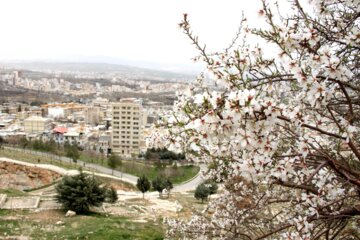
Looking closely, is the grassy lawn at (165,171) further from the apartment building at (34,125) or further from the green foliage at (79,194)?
the apartment building at (34,125)

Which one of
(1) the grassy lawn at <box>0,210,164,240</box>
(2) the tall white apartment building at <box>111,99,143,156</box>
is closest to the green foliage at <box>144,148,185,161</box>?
(2) the tall white apartment building at <box>111,99,143,156</box>

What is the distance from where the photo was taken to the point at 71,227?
12773 millimetres

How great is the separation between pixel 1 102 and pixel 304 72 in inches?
4983

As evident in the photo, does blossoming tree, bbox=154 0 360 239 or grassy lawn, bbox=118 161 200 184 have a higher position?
blossoming tree, bbox=154 0 360 239

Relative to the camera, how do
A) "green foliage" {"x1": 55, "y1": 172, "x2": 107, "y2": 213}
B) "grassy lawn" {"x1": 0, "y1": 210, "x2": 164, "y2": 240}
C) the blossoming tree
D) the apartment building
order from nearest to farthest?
the blossoming tree
"grassy lawn" {"x1": 0, "y1": 210, "x2": 164, "y2": 240}
"green foliage" {"x1": 55, "y1": 172, "x2": 107, "y2": 213}
the apartment building

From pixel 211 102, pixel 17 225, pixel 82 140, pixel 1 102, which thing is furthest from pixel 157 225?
pixel 1 102

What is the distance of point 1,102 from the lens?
117375 millimetres

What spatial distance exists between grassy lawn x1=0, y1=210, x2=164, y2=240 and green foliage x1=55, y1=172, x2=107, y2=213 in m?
0.57

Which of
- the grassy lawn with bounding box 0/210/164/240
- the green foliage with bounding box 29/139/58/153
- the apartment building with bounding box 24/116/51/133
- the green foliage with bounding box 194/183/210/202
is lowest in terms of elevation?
the apartment building with bounding box 24/116/51/133

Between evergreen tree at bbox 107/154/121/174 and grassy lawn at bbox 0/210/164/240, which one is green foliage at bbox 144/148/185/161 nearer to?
evergreen tree at bbox 107/154/121/174

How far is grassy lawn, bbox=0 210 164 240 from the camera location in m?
11.4

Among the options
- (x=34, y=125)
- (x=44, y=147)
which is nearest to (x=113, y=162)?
(x=44, y=147)

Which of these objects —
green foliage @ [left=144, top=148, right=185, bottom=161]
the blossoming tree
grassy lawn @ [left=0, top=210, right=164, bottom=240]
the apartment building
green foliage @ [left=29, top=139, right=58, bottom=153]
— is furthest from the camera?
the apartment building

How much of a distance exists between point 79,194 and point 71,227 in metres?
2.96
